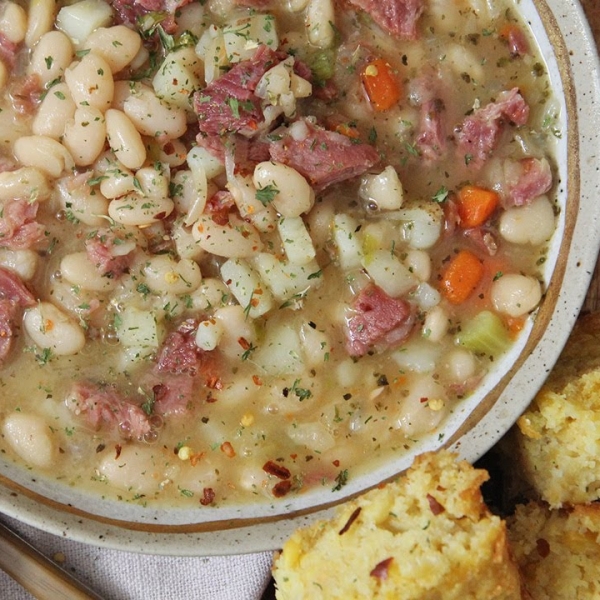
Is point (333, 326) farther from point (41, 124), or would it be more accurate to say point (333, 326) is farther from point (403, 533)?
point (41, 124)

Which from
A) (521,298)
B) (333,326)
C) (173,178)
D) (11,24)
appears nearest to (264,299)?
(333,326)

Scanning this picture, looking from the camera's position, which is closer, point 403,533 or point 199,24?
point 403,533

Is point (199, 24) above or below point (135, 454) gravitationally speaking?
above

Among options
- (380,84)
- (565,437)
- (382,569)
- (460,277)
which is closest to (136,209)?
(380,84)

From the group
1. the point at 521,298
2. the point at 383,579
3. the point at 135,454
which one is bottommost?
the point at 135,454

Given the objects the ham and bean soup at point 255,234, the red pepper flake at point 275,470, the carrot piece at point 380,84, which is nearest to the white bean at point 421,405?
the ham and bean soup at point 255,234

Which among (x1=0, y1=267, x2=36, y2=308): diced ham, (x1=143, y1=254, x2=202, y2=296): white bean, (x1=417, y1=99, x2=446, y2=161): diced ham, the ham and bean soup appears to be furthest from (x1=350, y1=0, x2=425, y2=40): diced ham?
(x1=0, y1=267, x2=36, y2=308): diced ham

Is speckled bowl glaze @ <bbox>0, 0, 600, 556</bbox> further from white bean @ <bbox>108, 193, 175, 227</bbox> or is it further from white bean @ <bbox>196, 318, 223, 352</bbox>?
white bean @ <bbox>108, 193, 175, 227</bbox>
